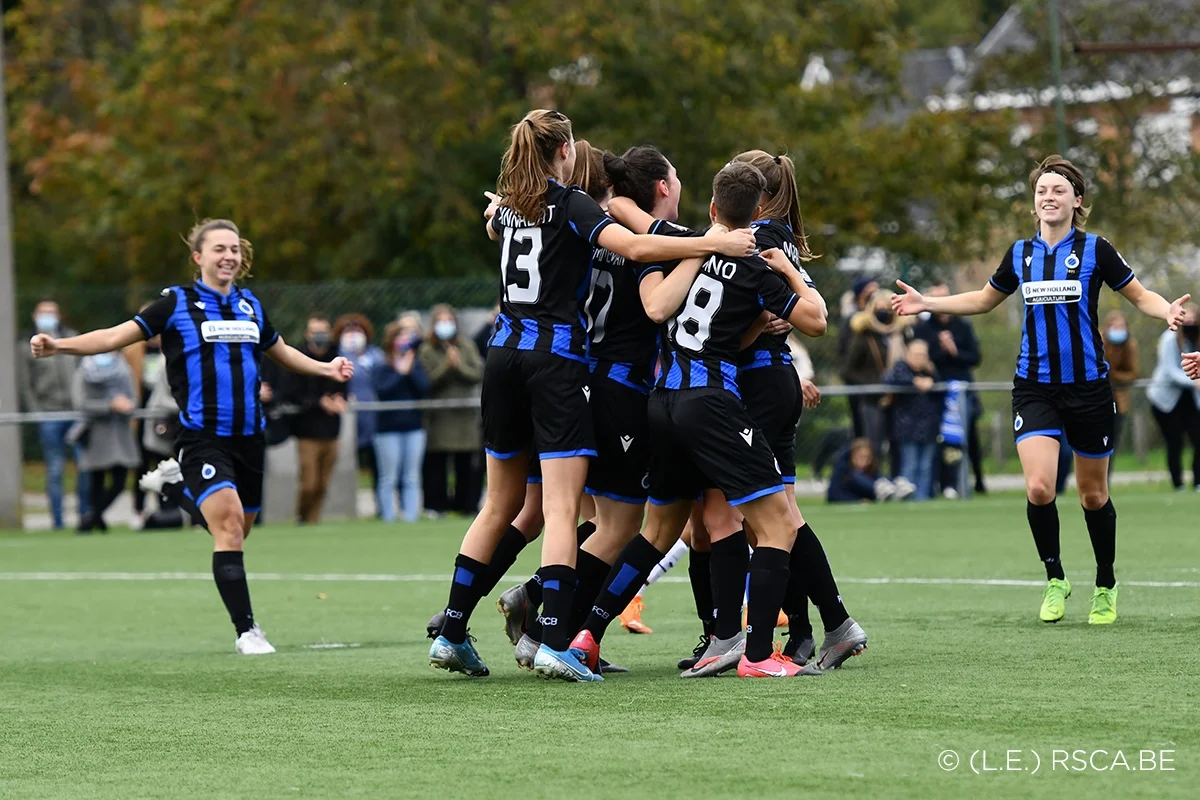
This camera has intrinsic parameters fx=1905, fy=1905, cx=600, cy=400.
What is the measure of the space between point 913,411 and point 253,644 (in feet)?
35.1

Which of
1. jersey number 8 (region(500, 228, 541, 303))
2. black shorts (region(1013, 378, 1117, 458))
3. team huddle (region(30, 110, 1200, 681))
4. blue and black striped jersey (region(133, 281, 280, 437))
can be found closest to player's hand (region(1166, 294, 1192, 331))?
team huddle (region(30, 110, 1200, 681))

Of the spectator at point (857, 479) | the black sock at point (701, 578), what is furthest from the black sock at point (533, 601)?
the spectator at point (857, 479)

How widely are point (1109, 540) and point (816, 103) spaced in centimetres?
2170

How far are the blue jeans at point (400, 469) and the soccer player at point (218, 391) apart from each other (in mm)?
9690

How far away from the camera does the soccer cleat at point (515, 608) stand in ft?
25.6

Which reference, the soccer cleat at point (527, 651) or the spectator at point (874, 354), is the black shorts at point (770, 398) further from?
the spectator at point (874, 354)

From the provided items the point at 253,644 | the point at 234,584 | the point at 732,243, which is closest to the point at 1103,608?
the point at 732,243

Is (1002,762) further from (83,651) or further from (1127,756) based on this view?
(83,651)

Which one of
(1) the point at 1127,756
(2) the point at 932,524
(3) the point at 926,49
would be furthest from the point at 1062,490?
(3) the point at 926,49

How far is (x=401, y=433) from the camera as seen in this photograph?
18.8 m

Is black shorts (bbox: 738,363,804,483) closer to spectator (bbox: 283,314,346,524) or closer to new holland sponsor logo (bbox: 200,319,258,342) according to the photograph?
new holland sponsor logo (bbox: 200,319,258,342)

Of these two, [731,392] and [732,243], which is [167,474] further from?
[732,243]

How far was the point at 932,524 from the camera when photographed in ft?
52.0

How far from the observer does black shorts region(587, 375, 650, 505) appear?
7.14 meters
